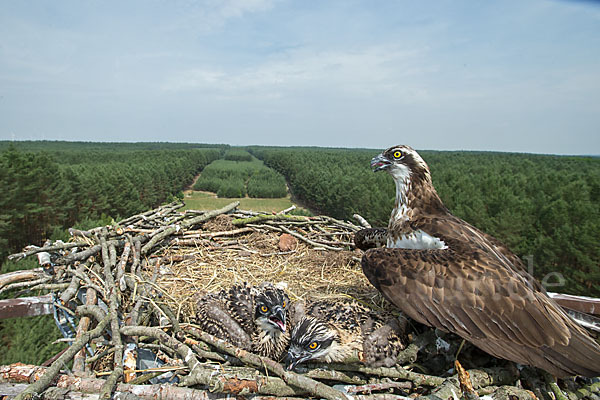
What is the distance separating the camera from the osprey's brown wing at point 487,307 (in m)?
2.14

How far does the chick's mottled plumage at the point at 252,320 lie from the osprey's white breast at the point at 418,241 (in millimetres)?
1213

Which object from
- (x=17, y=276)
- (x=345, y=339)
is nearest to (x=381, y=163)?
(x=345, y=339)

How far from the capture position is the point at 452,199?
72.2 ft

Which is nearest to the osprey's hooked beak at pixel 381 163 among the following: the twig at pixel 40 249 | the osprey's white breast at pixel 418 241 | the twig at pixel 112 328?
the osprey's white breast at pixel 418 241

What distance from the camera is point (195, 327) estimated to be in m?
2.95

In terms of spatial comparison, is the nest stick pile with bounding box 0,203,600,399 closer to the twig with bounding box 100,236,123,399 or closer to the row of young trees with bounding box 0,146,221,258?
the twig with bounding box 100,236,123,399

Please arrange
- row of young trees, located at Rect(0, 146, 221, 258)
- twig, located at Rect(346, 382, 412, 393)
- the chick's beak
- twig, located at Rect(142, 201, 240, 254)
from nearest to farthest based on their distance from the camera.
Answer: twig, located at Rect(346, 382, 412, 393) < the chick's beak < twig, located at Rect(142, 201, 240, 254) < row of young trees, located at Rect(0, 146, 221, 258)

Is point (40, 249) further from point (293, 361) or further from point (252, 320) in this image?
point (293, 361)

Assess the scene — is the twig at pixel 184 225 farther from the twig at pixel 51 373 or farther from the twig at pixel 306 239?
the twig at pixel 51 373

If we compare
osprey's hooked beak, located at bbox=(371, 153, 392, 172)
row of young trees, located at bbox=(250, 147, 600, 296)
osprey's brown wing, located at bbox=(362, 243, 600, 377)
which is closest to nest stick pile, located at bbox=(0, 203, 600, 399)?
osprey's brown wing, located at bbox=(362, 243, 600, 377)

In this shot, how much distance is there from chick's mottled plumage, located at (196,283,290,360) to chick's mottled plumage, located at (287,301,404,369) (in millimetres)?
302

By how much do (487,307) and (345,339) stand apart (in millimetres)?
1031

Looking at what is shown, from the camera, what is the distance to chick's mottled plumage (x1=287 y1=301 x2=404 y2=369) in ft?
7.81

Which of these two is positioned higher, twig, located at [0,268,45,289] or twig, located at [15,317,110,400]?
twig, located at [0,268,45,289]
